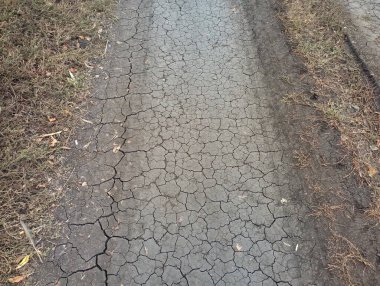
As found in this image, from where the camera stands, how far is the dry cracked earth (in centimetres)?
263

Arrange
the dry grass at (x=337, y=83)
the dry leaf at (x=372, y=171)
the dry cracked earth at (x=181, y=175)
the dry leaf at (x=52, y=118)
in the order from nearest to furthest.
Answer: the dry cracked earth at (x=181, y=175)
the dry leaf at (x=372, y=171)
the dry grass at (x=337, y=83)
the dry leaf at (x=52, y=118)

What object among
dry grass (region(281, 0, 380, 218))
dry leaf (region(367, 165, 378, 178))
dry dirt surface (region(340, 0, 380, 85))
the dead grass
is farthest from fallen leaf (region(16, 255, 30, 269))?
dry dirt surface (region(340, 0, 380, 85))

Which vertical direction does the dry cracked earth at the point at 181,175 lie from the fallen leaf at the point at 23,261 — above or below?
above

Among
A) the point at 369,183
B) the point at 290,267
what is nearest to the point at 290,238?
the point at 290,267

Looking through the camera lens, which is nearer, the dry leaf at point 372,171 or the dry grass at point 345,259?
the dry grass at point 345,259

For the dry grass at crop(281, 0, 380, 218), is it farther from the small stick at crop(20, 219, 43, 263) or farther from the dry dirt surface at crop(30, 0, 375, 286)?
the small stick at crop(20, 219, 43, 263)

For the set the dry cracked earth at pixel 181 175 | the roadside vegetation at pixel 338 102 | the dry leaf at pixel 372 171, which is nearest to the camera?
the dry cracked earth at pixel 181 175

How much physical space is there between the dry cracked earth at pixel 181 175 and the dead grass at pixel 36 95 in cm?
20

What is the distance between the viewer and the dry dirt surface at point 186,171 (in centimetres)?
263

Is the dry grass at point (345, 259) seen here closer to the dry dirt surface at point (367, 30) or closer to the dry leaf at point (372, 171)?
the dry leaf at point (372, 171)

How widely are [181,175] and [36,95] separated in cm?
164

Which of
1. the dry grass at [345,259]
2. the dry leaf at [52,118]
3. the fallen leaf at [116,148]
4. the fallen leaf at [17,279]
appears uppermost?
the dry leaf at [52,118]

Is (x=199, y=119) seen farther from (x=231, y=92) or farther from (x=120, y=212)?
(x=120, y=212)

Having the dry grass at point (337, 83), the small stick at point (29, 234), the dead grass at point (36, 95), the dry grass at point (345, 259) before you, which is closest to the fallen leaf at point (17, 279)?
the dead grass at point (36, 95)
